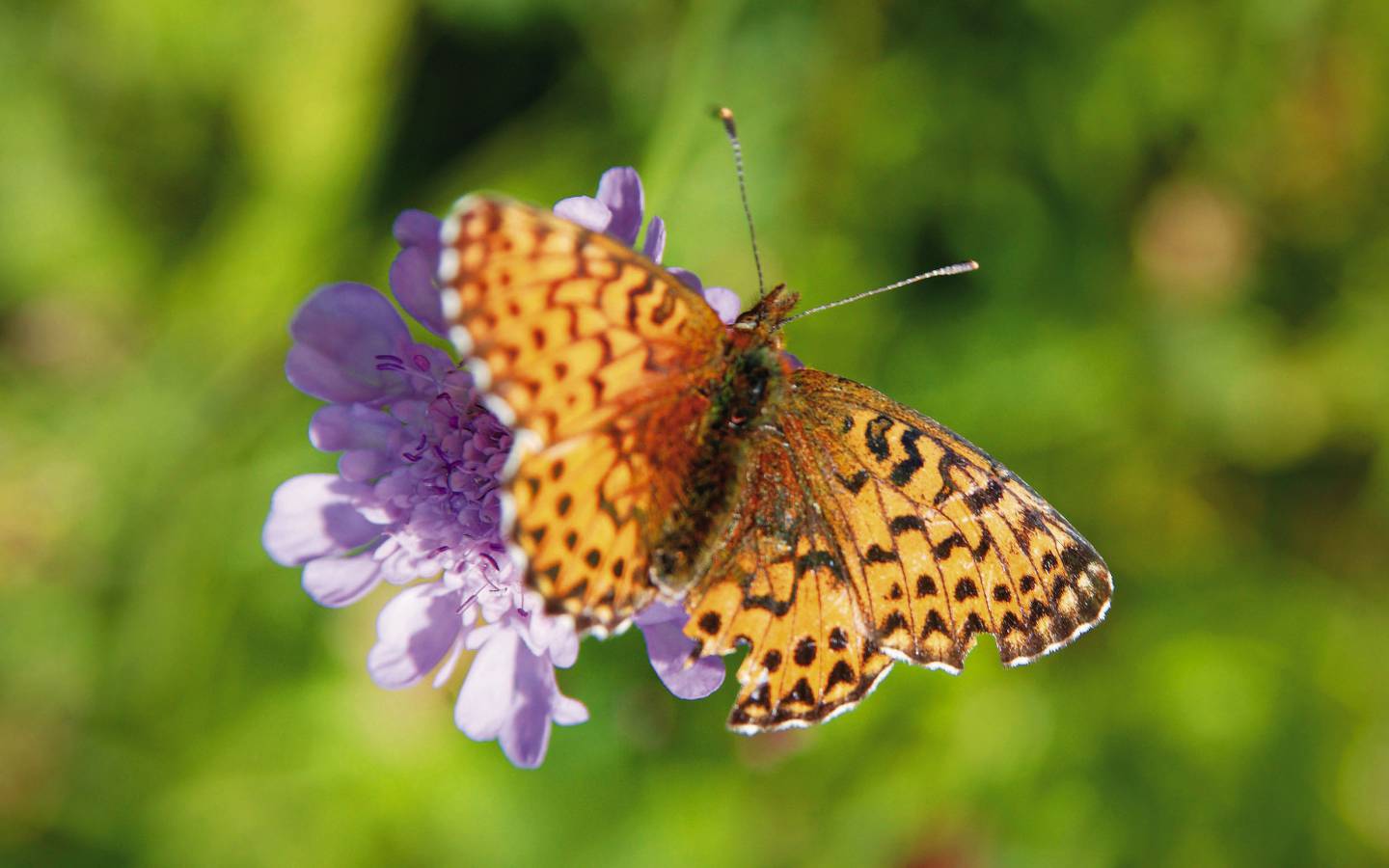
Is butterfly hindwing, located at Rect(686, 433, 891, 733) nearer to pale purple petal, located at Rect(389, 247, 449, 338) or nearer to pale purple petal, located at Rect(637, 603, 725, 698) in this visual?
pale purple petal, located at Rect(637, 603, 725, 698)

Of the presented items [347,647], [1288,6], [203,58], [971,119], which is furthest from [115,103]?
[1288,6]

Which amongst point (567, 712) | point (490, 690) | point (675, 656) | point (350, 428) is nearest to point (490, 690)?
point (490, 690)

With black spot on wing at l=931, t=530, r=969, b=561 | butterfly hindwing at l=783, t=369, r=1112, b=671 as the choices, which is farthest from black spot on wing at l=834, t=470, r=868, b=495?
black spot on wing at l=931, t=530, r=969, b=561

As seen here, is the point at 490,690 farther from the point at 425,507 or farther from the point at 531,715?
the point at 425,507

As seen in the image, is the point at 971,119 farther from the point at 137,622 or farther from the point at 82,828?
the point at 82,828

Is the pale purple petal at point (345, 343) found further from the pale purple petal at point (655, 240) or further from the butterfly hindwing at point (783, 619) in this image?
the butterfly hindwing at point (783, 619)
